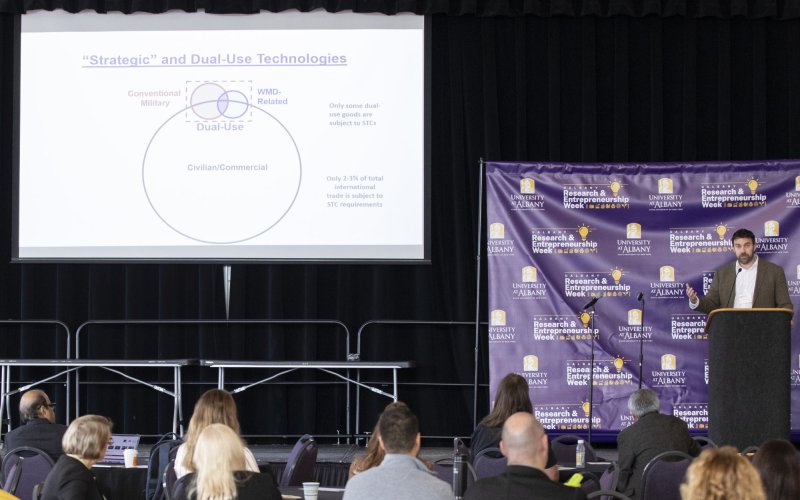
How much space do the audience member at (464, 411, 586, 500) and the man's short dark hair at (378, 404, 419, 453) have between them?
1.29ft

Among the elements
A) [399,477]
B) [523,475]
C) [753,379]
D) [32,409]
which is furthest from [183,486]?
[753,379]

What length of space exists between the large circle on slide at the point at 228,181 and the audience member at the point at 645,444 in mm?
4845

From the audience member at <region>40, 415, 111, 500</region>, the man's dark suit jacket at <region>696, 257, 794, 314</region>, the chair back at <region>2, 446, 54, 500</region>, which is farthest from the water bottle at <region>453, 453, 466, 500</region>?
the man's dark suit jacket at <region>696, 257, 794, 314</region>

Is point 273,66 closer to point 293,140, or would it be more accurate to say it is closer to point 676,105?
point 293,140

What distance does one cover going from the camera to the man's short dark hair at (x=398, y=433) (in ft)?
11.8

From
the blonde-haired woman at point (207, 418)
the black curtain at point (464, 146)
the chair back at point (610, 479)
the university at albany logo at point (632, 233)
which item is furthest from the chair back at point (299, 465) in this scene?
the university at albany logo at point (632, 233)

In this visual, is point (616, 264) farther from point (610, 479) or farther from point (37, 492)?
point (37, 492)

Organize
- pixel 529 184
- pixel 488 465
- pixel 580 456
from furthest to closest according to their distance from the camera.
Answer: pixel 529 184
pixel 580 456
pixel 488 465

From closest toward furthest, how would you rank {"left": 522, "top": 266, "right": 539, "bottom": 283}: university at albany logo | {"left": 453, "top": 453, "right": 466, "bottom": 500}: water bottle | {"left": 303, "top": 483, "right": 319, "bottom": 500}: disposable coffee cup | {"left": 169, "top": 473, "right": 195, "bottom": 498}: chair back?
1. {"left": 169, "top": 473, "right": 195, "bottom": 498}: chair back
2. {"left": 453, "top": 453, "right": 466, "bottom": 500}: water bottle
3. {"left": 303, "top": 483, "right": 319, "bottom": 500}: disposable coffee cup
4. {"left": 522, "top": 266, "right": 539, "bottom": 283}: university at albany logo

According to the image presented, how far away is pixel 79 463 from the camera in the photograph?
425 centimetres

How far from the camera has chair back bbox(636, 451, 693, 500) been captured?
14.8ft

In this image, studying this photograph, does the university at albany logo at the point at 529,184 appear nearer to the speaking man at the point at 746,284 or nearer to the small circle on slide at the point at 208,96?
the speaking man at the point at 746,284

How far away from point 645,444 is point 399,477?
1.93 metres

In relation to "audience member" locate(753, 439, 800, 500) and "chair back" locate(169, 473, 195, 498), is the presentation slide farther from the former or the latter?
"audience member" locate(753, 439, 800, 500)
